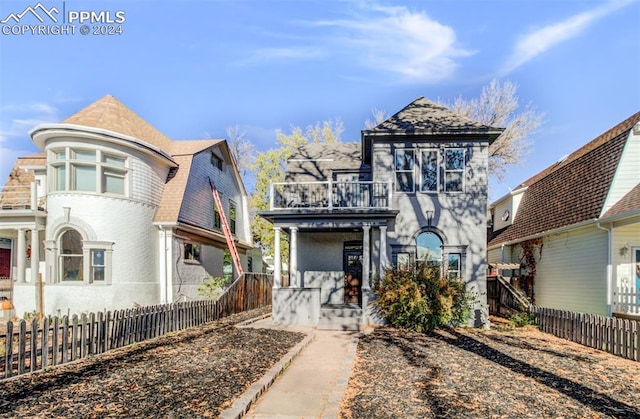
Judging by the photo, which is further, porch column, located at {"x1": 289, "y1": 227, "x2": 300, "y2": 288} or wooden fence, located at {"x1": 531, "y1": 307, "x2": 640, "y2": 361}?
porch column, located at {"x1": 289, "y1": 227, "x2": 300, "y2": 288}

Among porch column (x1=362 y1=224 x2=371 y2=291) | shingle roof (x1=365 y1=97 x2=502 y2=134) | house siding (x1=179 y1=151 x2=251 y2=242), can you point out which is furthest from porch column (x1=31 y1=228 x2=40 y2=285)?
shingle roof (x1=365 y1=97 x2=502 y2=134)

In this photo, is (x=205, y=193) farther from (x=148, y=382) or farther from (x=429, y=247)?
(x=148, y=382)

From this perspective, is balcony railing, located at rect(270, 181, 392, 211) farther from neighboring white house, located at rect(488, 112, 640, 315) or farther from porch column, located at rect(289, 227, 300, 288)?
neighboring white house, located at rect(488, 112, 640, 315)

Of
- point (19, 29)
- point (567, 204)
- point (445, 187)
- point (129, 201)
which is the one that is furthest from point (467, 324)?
point (19, 29)

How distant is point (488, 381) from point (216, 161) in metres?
17.4

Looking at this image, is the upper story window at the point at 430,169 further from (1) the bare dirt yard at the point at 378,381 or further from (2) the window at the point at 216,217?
(2) the window at the point at 216,217

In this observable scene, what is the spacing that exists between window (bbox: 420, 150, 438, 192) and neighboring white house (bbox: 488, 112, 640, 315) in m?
4.54

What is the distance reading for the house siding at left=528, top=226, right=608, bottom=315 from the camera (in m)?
12.2

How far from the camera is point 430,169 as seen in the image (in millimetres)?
14266

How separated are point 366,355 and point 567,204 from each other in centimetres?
1017

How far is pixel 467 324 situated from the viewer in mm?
13328

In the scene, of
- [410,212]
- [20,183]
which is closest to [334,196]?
[410,212]

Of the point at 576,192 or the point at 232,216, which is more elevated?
the point at 576,192

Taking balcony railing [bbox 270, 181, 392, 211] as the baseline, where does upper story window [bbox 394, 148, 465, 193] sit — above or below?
above
